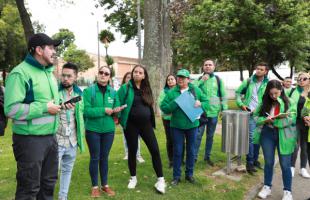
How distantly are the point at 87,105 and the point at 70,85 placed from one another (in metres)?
0.51

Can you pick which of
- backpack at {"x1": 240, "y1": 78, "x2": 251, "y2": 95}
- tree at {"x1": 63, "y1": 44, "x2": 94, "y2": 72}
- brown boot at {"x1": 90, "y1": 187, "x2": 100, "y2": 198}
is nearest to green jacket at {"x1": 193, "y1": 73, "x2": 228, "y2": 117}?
backpack at {"x1": 240, "y1": 78, "x2": 251, "y2": 95}

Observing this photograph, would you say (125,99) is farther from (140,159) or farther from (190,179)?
(140,159)

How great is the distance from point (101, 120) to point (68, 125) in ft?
1.89

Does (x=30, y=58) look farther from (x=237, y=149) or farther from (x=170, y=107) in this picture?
(x=237, y=149)

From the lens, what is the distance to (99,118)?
4.75 m

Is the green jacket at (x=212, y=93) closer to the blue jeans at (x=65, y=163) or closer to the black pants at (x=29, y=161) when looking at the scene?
the blue jeans at (x=65, y=163)

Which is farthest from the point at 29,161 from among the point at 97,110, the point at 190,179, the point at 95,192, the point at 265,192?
the point at 265,192

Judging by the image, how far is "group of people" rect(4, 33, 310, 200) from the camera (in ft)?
10.5

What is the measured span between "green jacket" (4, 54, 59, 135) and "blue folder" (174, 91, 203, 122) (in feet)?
7.87

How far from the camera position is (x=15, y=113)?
3.11 metres

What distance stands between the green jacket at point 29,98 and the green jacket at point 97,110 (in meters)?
1.29

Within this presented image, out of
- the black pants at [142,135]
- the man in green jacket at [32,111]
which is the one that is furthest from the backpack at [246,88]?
the man in green jacket at [32,111]

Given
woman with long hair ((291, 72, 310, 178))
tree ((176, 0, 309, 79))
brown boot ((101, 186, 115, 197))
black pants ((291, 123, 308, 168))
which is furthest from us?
tree ((176, 0, 309, 79))

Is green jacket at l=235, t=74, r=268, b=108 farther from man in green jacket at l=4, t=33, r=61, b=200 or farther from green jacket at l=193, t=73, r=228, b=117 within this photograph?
man in green jacket at l=4, t=33, r=61, b=200
